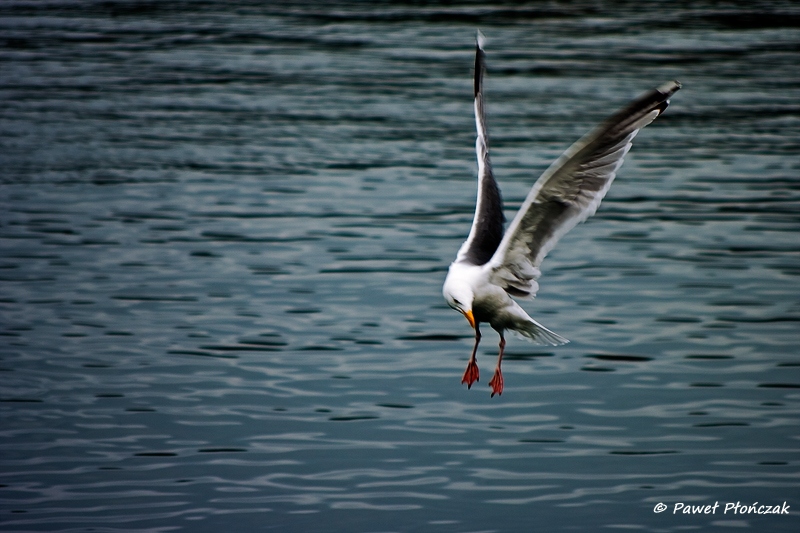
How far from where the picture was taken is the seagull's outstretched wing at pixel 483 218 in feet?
30.7

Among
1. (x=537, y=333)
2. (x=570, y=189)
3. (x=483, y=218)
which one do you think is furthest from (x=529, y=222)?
(x=537, y=333)

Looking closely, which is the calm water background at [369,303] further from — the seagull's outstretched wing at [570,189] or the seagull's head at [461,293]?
the seagull's outstretched wing at [570,189]

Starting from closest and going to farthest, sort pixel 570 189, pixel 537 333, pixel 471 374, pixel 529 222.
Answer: pixel 570 189
pixel 529 222
pixel 537 333
pixel 471 374

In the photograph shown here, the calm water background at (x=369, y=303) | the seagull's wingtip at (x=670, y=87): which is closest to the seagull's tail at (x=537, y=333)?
the calm water background at (x=369, y=303)

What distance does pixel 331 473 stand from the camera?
945cm

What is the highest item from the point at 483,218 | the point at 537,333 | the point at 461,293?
the point at 483,218

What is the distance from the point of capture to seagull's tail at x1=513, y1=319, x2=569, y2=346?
923 centimetres

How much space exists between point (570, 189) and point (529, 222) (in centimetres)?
37

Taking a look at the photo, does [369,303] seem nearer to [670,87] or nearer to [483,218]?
[483,218]

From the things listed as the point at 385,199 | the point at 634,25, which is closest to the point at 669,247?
the point at 385,199

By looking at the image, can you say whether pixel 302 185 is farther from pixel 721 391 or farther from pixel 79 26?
pixel 79 26

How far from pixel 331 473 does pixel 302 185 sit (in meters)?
9.56

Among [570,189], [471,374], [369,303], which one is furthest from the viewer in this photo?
[369,303]

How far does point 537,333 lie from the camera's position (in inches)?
371
